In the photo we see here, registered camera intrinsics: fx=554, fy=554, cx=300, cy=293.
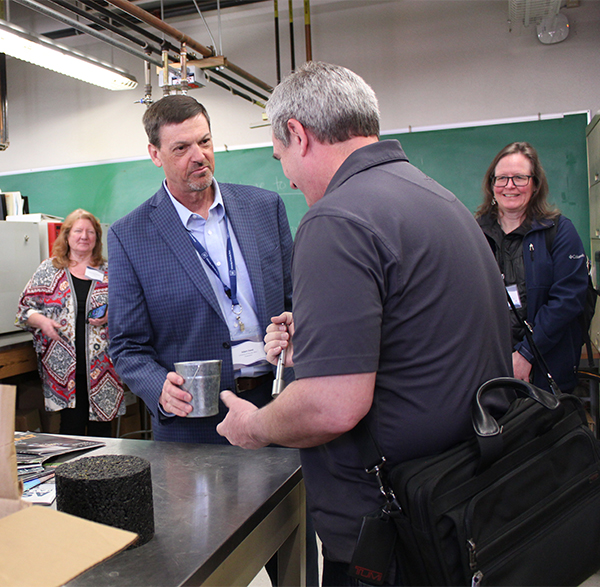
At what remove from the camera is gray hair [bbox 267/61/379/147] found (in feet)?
3.01

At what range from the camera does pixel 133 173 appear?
510cm

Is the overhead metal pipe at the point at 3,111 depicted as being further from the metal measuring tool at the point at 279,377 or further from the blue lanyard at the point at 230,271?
the metal measuring tool at the point at 279,377

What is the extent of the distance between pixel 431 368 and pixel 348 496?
243mm

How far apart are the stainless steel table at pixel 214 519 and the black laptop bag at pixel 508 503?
264 millimetres

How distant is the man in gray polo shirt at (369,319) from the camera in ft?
2.52

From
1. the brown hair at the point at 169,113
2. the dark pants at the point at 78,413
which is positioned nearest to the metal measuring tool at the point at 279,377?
the brown hair at the point at 169,113

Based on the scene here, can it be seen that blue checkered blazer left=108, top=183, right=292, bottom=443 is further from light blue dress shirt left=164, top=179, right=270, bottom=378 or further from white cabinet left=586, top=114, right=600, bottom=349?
white cabinet left=586, top=114, right=600, bottom=349

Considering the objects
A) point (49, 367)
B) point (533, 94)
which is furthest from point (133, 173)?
point (533, 94)

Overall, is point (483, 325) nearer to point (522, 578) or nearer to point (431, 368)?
point (431, 368)

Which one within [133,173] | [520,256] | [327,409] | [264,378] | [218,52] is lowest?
[264,378]

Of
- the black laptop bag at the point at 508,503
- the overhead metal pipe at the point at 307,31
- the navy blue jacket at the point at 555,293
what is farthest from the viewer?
the overhead metal pipe at the point at 307,31

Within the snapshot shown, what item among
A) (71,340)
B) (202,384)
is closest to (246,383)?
(202,384)

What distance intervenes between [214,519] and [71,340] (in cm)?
258

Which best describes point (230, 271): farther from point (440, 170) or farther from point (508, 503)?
point (440, 170)
